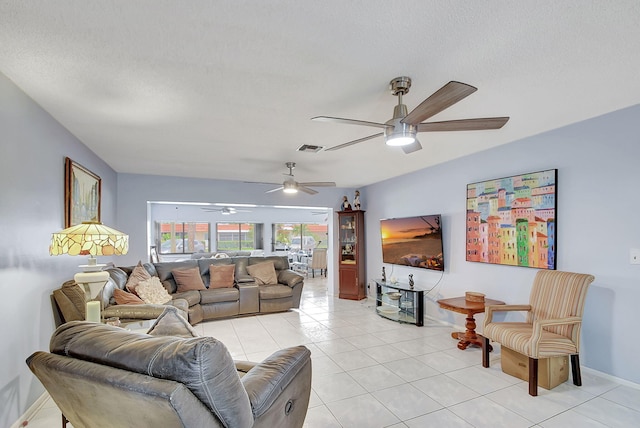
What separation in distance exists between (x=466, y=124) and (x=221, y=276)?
14.6ft

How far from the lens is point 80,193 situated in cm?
326

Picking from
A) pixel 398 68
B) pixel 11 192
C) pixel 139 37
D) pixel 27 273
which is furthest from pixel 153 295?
pixel 398 68

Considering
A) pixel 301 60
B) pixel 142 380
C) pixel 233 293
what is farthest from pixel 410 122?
pixel 233 293

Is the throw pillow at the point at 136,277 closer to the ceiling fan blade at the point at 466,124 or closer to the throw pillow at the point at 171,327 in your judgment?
the throw pillow at the point at 171,327

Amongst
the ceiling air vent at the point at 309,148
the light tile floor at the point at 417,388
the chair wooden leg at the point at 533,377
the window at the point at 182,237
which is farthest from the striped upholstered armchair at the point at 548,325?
the window at the point at 182,237

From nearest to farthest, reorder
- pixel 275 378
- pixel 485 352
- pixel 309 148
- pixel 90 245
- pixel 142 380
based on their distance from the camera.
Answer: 1. pixel 142 380
2. pixel 275 378
3. pixel 90 245
4. pixel 485 352
5. pixel 309 148

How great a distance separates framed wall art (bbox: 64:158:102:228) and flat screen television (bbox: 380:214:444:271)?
14.4ft

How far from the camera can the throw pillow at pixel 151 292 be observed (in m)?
3.87

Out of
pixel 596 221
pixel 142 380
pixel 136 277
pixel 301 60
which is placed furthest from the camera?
pixel 136 277

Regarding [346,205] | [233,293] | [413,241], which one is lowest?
[233,293]

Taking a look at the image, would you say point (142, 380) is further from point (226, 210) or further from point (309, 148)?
point (226, 210)

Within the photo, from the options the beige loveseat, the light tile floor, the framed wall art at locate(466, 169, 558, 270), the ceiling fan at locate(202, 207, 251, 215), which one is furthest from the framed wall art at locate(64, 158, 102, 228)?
the ceiling fan at locate(202, 207, 251, 215)

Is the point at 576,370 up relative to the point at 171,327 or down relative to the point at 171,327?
down

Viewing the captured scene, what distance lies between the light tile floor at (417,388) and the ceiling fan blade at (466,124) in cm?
209
